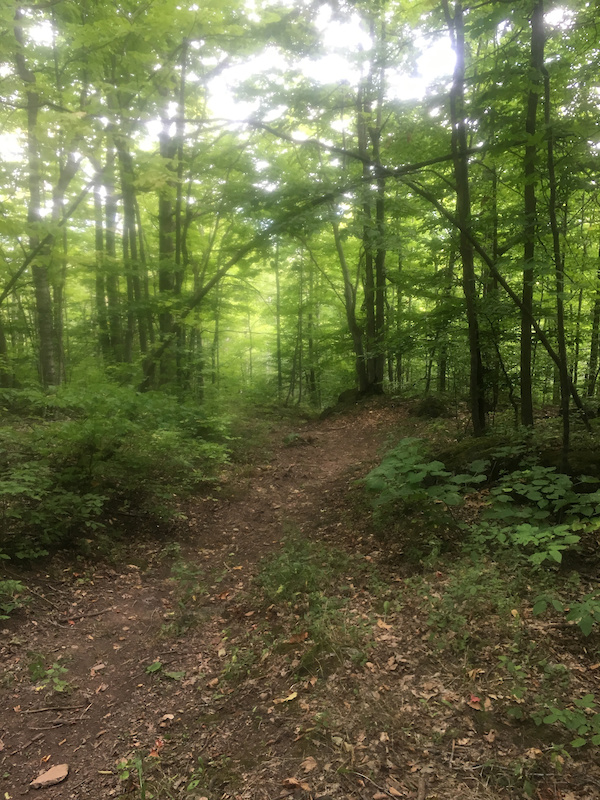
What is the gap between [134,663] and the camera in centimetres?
413

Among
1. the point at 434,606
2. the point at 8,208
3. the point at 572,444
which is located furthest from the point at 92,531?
the point at 572,444

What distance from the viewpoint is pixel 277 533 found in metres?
6.75

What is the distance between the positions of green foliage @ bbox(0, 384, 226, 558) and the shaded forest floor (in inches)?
21.1

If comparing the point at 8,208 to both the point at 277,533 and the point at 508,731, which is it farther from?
the point at 508,731

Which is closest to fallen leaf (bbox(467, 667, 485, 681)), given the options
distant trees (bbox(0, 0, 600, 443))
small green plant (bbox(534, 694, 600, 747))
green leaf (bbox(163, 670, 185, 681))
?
small green plant (bbox(534, 694, 600, 747))

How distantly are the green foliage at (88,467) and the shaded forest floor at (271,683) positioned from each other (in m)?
0.53

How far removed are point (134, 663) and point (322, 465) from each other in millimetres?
6258

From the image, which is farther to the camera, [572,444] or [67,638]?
[572,444]

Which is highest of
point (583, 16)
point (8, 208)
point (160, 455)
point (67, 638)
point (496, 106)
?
point (583, 16)

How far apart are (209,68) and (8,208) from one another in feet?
21.5

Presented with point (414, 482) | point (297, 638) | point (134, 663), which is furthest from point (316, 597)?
point (134, 663)

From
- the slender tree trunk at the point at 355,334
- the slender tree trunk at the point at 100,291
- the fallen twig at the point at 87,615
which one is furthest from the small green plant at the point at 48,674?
the slender tree trunk at the point at 355,334

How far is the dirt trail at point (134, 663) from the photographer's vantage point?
3.14 meters

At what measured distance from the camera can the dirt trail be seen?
3143 mm
